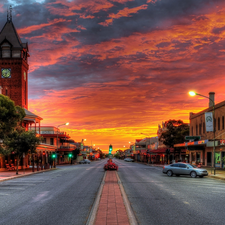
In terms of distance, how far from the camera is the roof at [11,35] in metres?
75.3

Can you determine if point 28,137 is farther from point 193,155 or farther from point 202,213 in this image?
point 193,155

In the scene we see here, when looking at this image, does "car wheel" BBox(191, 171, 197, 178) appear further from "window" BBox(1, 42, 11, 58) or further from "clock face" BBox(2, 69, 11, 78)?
"window" BBox(1, 42, 11, 58)

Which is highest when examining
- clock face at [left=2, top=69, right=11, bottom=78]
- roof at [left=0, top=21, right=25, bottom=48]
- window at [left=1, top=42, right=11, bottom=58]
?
roof at [left=0, top=21, right=25, bottom=48]

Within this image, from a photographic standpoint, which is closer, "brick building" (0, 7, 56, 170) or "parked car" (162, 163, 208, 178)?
"parked car" (162, 163, 208, 178)

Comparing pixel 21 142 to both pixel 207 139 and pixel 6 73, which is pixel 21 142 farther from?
pixel 6 73

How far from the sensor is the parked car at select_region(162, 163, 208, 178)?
31781mm

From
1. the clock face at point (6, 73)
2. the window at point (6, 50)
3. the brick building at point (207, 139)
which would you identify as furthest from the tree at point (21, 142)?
the window at point (6, 50)

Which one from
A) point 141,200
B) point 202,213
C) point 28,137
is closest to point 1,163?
point 28,137

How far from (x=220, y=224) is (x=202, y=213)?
1.85 m

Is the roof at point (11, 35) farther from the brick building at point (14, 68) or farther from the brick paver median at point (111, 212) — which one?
the brick paver median at point (111, 212)

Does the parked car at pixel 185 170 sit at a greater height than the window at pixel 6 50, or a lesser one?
lesser

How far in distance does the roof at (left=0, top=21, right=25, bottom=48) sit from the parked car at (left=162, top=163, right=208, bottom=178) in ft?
178

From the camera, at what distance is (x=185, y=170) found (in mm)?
32969

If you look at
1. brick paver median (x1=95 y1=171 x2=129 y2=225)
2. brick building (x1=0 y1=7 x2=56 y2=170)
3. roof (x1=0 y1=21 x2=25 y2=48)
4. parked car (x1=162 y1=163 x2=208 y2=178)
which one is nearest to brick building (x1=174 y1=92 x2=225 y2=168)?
parked car (x1=162 y1=163 x2=208 y2=178)
